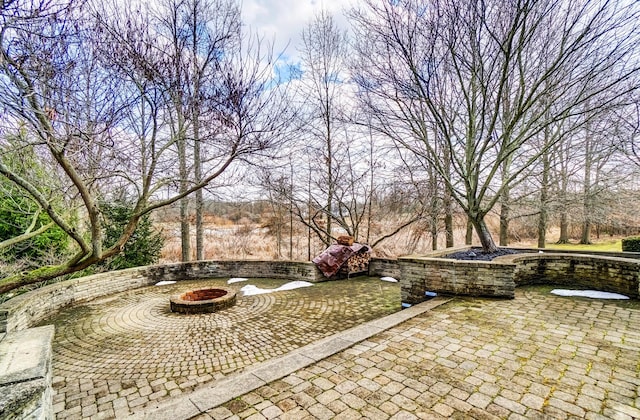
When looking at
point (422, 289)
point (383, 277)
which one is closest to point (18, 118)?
point (422, 289)

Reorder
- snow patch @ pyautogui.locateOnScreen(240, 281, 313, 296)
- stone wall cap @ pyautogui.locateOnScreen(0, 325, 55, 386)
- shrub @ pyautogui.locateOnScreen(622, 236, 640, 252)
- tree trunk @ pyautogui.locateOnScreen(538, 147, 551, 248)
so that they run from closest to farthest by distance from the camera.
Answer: stone wall cap @ pyautogui.locateOnScreen(0, 325, 55, 386) → snow patch @ pyautogui.locateOnScreen(240, 281, 313, 296) → shrub @ pyautogui.locateOnScreen(622, 236, 640, 252) → tree trunk @ pyautogui.locateOnScreen(538, 147, 551, 248)

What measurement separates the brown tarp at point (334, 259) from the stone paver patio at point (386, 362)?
7.89 ft

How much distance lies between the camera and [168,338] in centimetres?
423

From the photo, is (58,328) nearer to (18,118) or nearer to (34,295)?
(34,295)

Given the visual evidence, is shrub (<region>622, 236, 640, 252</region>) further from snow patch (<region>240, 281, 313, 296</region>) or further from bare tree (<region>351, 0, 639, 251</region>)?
snow patch (<region>240, 281, 313, 296</region>)

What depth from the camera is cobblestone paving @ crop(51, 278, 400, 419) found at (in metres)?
2.90

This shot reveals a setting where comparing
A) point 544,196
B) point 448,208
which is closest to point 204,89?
point 448,208

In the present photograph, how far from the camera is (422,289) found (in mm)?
5102

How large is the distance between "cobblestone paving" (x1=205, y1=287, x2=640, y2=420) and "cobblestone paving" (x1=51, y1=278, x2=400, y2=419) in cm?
133

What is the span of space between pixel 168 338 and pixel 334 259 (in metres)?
4.41

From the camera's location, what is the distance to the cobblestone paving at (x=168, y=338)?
2902 millimetres

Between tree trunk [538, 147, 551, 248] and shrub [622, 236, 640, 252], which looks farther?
tree trunk [538, 147, 551, 248]

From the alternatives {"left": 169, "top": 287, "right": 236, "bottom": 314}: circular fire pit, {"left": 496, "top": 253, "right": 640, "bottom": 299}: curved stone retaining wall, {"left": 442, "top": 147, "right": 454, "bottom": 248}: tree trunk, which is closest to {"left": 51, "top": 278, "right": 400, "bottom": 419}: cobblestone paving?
{"left": 169, "top": 287, "right": 236, "bottom": 314}: circular fire pit

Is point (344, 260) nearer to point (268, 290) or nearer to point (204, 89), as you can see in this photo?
point (268, 290)
